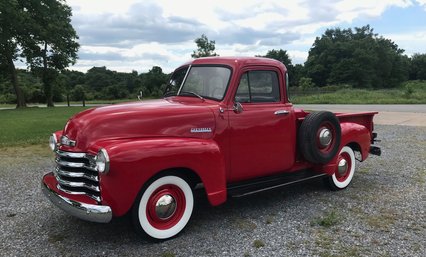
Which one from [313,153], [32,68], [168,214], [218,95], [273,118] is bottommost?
[168,214]

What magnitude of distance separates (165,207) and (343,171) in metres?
3.26

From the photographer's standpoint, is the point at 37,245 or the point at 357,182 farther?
the point at 357,182

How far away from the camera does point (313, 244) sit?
3.95 metres

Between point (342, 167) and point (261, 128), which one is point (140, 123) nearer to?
point (261, 128)

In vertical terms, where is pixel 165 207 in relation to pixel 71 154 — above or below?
below

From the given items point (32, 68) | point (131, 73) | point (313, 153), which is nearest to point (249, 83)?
point (313, 153)

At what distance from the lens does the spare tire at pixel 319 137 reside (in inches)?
206

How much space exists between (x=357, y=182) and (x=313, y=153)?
171cm

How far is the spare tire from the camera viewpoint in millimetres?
5238

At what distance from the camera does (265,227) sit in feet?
14.6

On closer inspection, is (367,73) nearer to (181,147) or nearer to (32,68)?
(32,68)

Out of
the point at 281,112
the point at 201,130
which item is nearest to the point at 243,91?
the point at 281,112

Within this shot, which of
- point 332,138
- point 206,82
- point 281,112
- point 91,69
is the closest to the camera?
point 206,82

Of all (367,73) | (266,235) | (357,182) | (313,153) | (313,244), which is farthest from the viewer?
(367,73)
